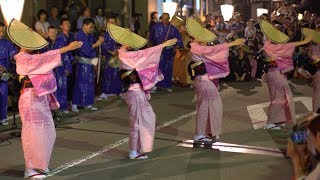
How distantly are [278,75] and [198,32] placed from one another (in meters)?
1.86

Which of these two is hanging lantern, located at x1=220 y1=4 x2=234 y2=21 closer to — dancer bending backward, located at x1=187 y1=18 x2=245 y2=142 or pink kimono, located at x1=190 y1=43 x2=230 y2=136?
dancer bending backward, located at x1=187 y1=18 x2=245 y2=142

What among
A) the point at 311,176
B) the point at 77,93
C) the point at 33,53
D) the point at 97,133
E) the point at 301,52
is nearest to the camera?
the point at 311,176

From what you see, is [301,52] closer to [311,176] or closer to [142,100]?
[142,100]

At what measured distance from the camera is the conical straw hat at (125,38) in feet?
22.4

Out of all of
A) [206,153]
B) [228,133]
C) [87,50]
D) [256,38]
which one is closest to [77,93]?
[87,50]

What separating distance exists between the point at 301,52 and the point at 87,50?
26.6ft

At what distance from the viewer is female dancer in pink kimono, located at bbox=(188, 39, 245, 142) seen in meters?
7.57

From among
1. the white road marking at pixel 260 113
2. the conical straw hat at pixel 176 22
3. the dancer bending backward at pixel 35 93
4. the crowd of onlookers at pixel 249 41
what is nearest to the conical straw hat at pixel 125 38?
the dancer bending backward at pixel 35 93

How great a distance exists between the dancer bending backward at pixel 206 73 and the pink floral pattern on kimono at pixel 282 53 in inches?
47.1

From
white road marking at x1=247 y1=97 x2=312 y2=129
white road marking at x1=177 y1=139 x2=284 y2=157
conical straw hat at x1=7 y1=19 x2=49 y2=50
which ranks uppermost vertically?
conical straw hat at x1=7 y1=19 x2=49 y2=50

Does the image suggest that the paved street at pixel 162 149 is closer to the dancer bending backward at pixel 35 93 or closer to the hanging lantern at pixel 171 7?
the dancer bending backward at pixel 35 93

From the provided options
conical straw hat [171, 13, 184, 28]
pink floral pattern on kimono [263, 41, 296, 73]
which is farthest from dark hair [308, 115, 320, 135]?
conical straw hat [171, 13, 184, 28]

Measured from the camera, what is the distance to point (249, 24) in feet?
57.8

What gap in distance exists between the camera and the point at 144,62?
22.3 feet
